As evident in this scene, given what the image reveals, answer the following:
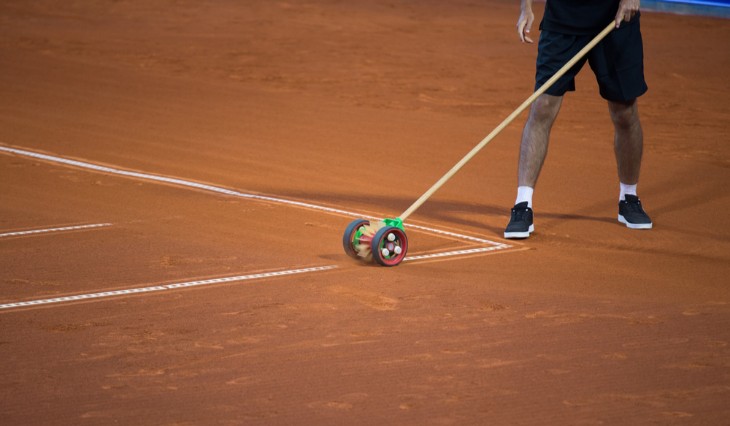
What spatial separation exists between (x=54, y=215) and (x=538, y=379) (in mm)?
3637

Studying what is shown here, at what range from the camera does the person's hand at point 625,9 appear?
666 cm

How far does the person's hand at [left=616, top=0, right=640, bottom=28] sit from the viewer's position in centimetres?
666

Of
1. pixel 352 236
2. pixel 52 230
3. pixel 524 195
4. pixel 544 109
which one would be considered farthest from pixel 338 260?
pixel 52 230

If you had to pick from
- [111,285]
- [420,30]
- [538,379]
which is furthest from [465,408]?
[420,30]

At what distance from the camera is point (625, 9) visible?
6668 mm

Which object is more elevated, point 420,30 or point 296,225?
point 420,30

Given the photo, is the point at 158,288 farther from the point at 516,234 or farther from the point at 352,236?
the point at 516,234

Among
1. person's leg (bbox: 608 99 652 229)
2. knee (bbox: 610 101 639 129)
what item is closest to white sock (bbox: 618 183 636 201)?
person's leg (bbox: 608 99 652 229)

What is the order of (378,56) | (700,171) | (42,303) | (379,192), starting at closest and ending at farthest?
(42,303) < (379,192) < (700,171) < (378,56)

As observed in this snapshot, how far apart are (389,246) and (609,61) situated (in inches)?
66.3

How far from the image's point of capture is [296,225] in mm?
7051

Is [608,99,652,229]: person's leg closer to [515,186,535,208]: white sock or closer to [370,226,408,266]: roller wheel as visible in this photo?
[515,186,535,208]: white sock

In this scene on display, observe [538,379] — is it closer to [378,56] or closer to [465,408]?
[465,408]

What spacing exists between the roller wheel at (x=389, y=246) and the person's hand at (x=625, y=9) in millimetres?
1673
